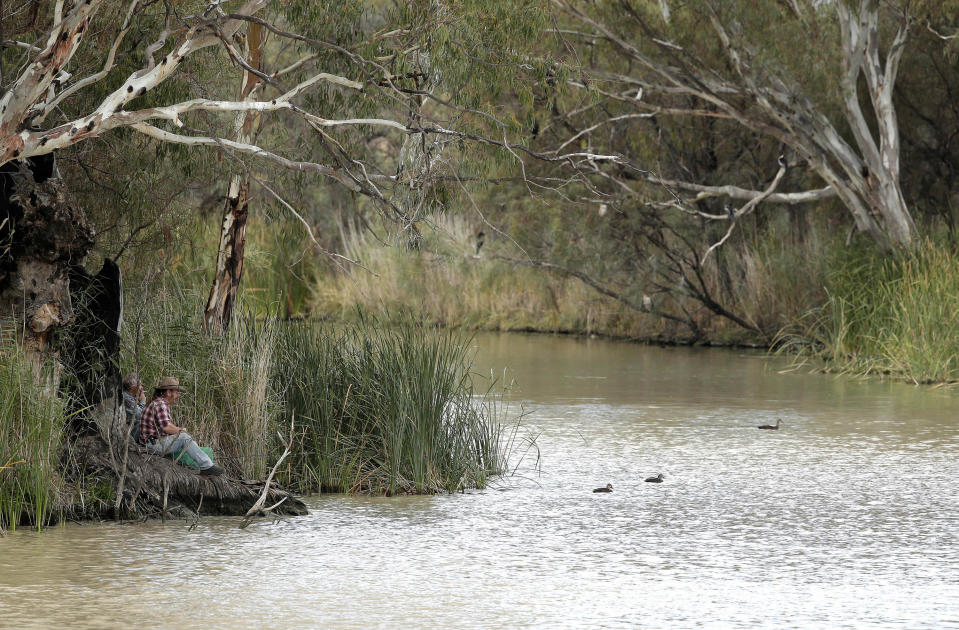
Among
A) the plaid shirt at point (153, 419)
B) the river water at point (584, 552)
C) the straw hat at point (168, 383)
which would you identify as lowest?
the river water at point (584, 552)

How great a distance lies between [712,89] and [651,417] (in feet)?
25.1

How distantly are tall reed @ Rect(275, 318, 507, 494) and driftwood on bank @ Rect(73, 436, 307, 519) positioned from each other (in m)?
0.96

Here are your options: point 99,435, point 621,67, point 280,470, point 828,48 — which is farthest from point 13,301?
point 621,67

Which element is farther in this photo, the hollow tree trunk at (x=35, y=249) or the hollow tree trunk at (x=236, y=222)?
the hollow tree trunk at (x=236, y=222)

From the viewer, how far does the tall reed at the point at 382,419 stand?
32.2ft

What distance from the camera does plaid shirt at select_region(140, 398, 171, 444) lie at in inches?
352

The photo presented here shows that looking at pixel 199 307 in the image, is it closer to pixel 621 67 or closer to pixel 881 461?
pixel 881 461

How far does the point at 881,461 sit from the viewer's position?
36.9 ft

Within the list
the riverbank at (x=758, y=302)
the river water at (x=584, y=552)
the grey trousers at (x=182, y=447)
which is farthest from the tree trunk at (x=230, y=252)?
the grey trousers at (x=182, y=447)

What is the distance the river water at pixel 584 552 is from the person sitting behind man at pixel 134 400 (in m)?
0.86

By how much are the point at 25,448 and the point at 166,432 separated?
101 centimetres

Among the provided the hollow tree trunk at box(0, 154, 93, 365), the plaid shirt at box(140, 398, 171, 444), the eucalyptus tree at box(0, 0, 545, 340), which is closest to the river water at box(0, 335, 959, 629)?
the plaid shirt at box(140, 398, 171, 444)

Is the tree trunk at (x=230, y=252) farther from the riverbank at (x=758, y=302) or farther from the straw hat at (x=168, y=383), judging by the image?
the straw hat at (x=168, y=383)

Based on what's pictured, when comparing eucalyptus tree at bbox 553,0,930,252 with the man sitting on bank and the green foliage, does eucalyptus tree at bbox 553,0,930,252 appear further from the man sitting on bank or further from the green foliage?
the man sitting on bank
